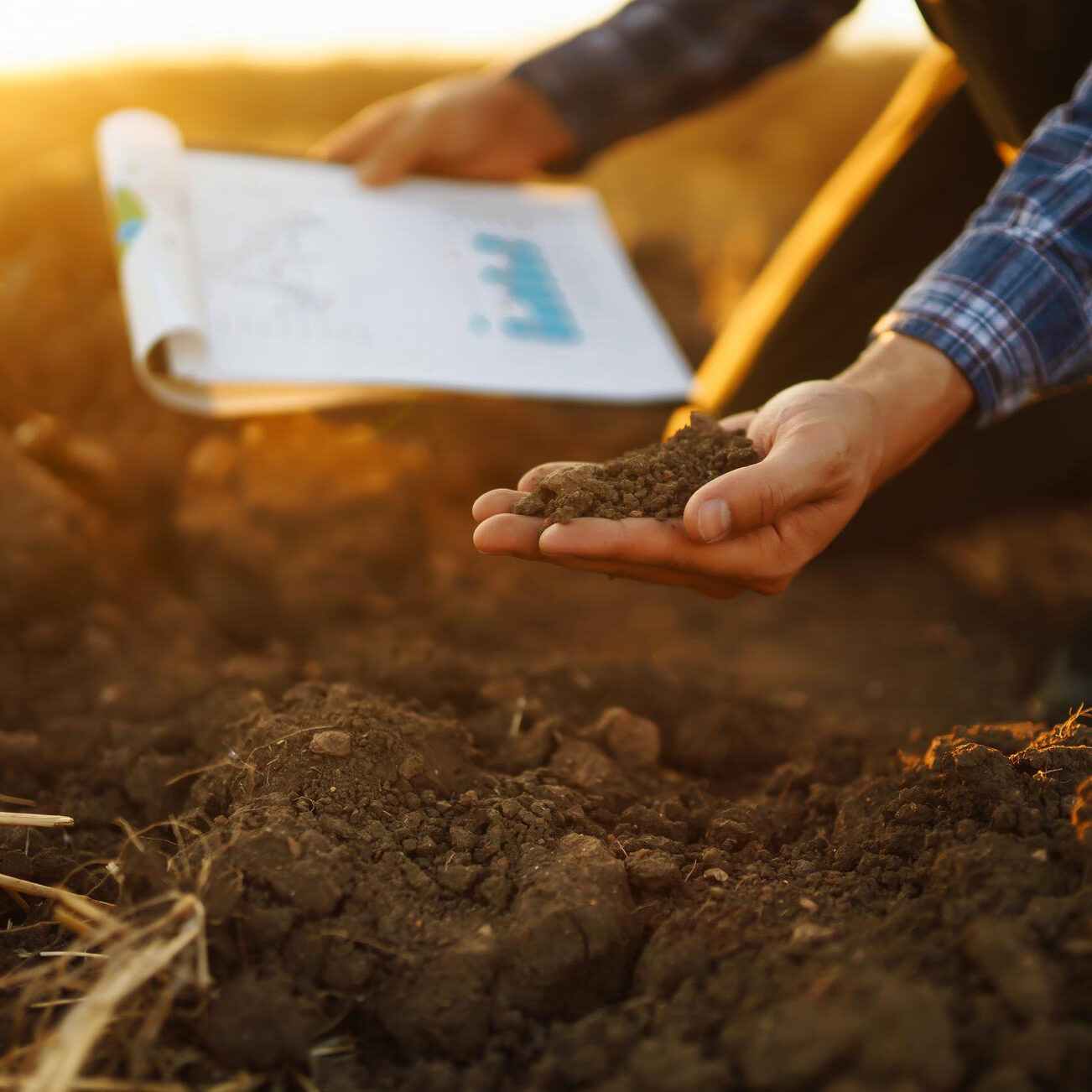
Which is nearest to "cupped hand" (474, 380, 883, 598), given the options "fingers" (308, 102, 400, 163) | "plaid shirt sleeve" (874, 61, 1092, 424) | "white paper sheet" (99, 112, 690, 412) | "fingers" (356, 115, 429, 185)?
"plaid shirt sleeve" (874, 61, 1092, 424)

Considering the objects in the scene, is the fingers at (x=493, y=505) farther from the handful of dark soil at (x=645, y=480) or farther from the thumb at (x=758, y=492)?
the thumb at (x=758, y=492)

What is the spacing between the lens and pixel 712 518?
1.15 meters

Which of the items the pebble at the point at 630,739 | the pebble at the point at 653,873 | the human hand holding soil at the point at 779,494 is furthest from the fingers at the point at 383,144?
the pebble at the point at 653,873

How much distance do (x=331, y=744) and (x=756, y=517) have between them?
2.01ft

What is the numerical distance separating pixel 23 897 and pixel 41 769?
300 millimetres

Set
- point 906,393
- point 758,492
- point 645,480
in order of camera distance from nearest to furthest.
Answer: point 758,492 < point 645,480 < point 906,393

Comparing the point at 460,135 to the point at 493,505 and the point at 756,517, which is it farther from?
the point at 756,517

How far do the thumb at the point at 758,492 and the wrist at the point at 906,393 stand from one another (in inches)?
7.3

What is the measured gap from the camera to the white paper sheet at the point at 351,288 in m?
1.96

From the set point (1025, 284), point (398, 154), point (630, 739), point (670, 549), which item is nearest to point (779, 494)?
point (670, 549)

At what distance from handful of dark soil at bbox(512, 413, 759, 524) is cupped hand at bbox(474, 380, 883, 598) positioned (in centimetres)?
2

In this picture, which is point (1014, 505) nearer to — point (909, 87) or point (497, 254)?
point (909, 87)

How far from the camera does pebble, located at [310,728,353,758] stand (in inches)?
46.5

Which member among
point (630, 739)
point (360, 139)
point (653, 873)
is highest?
point (360, 139)
